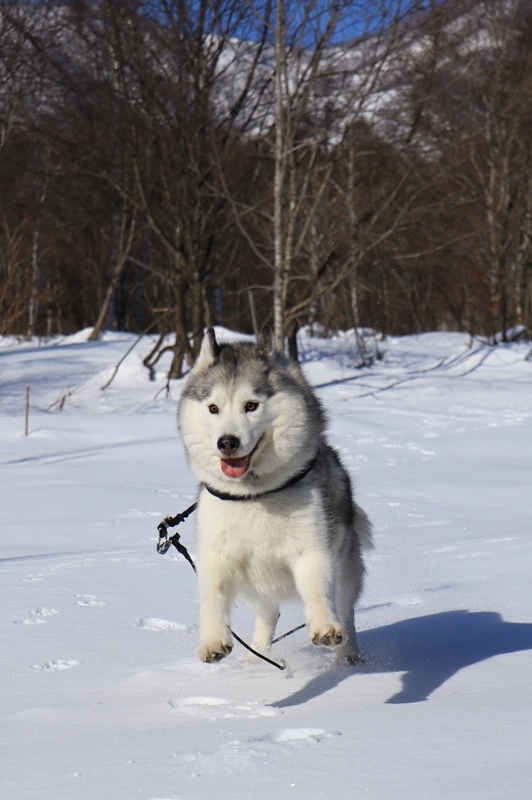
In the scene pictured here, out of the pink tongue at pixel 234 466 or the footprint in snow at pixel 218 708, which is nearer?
the footprint in snow at pixel 218 708

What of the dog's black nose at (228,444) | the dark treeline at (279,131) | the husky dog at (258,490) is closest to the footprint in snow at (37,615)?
the husky dog at (258,490)

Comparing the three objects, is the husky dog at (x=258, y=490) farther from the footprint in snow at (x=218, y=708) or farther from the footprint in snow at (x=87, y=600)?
the footprint in snow at (x=87, y=600)

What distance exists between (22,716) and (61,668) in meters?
0.54

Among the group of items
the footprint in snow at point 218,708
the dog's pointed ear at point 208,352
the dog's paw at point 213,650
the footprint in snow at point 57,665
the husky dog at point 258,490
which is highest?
the dog's pointed ear at point 208,352

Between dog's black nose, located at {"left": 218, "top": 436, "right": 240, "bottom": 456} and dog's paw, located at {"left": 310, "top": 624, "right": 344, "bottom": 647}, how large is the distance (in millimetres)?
629

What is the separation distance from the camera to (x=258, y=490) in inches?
131

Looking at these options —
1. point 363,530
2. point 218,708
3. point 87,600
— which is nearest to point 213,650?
point 218,708

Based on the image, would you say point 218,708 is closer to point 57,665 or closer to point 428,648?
point 57,665

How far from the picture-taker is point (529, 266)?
21094 millimetres

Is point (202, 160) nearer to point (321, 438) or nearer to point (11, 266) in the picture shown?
point (11, 266)

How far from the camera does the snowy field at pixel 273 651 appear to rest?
223 centimetres

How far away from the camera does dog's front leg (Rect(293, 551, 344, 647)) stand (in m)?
3.05

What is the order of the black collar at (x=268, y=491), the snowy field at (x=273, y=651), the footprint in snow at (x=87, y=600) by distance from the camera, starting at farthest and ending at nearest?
the footprint in snow at (x=87, y=600), the black collar at (x=268, y=491), the snowy field at (x=273, y=651)

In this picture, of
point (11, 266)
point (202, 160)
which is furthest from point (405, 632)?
point (11, 266)
